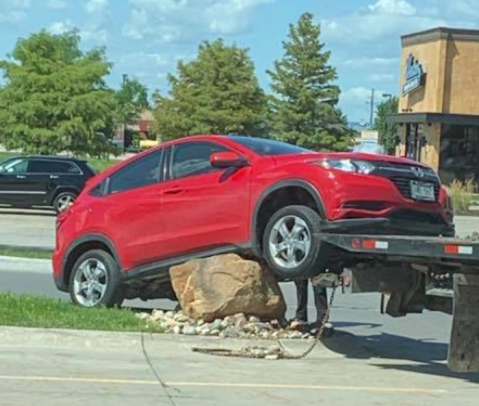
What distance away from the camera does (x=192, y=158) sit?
414 inches

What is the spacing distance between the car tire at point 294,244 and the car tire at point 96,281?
2198mm

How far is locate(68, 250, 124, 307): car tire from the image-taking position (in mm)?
10844

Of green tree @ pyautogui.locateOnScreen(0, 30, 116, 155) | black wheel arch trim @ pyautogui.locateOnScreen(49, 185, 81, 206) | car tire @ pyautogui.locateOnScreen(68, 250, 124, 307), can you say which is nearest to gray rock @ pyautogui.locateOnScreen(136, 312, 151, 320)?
car tire @ pyautogui.locateOnScreen(68, 250, 124, 307)

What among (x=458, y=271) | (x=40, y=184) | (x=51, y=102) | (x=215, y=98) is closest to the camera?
(x=458, y=271)

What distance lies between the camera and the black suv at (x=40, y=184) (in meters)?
29.1

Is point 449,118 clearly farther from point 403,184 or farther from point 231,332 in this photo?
point 403,184

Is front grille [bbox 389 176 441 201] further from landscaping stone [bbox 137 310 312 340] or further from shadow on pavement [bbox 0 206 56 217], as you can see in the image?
shadow on pavement [bbox 0 206 56 217]

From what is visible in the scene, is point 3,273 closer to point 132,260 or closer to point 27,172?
point 132,260

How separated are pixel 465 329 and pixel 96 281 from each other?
469 centimetres

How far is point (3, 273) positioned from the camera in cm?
1650

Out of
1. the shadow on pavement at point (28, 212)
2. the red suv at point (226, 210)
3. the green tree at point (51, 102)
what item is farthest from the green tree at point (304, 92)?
the red suv at point (226, 210)

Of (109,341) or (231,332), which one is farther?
(231,332)

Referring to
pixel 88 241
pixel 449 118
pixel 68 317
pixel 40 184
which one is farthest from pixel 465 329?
pixel 449 118

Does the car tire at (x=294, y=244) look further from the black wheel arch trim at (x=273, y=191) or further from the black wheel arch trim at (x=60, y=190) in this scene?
the black wheel arch trim at (x=60, y=190)
